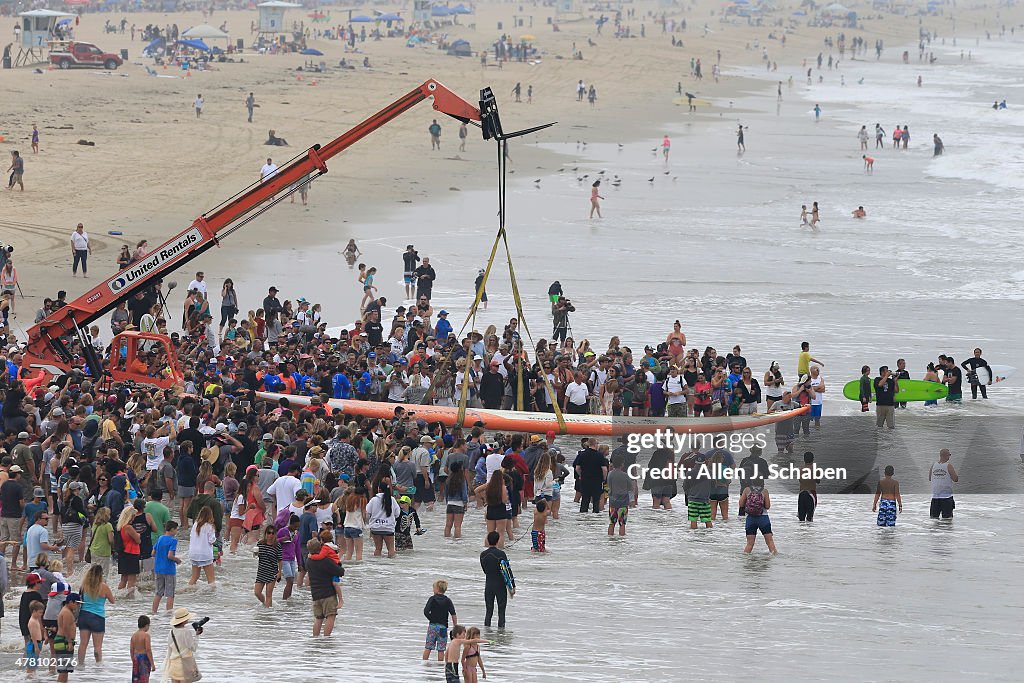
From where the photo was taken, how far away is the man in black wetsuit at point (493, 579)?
14961mm

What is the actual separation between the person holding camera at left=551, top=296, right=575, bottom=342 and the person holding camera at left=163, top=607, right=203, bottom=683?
53.9 feet

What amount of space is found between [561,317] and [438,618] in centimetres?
1511

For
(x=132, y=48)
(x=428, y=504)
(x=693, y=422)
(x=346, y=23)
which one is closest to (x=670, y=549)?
(x=428, y=504)

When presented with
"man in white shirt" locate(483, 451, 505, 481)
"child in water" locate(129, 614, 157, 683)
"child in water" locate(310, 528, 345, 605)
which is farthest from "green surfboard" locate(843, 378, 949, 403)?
"child in water" locate(129, 614, 157, 683)

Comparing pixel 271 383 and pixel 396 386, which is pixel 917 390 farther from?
pixel 271 383

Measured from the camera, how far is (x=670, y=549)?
18.4 meters

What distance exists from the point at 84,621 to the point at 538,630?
4.45 meters

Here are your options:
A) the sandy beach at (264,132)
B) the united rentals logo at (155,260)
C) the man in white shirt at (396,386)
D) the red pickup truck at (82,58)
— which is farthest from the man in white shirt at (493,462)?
the red pickup truck at (82,58)

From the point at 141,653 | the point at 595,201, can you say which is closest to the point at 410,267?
the point at 595,201

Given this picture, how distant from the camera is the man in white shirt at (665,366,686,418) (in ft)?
77.1

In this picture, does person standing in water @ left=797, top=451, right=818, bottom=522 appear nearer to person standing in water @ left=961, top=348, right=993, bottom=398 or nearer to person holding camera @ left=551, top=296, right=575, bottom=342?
person standing in water @ left=961, top=348, right=993, bottom=398

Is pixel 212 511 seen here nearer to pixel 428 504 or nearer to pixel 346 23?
pixel 428 504

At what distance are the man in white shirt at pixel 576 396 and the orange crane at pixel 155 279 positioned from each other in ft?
13.0

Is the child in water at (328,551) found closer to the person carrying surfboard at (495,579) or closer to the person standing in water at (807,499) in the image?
the person carrying surfboard at (495,579)
